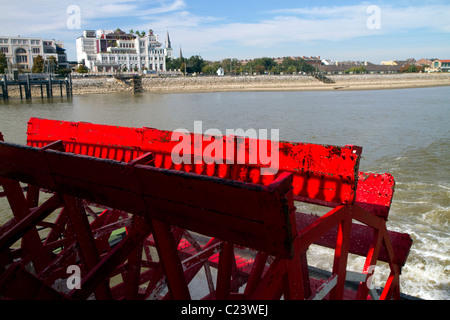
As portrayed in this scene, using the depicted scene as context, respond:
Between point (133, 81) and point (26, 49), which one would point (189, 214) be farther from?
point (26, 49)

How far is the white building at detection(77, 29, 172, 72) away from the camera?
7538 centimetres

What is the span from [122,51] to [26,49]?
55.7 feet

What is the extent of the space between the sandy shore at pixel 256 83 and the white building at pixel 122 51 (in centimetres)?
2223

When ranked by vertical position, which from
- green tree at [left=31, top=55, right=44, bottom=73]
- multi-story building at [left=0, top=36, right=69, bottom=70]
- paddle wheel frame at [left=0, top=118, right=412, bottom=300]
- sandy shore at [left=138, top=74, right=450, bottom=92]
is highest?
multi-story building at [left=0, top=36, right=69, bottom=70]

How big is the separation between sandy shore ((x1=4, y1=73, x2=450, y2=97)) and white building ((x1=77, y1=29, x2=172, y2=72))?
22.2 meters

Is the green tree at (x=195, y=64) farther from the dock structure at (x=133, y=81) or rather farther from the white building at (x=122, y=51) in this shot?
the dock structure at (x=133, y=81)

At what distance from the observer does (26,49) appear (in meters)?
67.8

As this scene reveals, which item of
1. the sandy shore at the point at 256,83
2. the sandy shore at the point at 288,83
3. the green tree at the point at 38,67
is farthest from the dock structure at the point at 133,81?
the green tree at the point at 38,67

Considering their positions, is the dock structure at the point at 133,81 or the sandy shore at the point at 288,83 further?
the sandy shore at the point at 288,83

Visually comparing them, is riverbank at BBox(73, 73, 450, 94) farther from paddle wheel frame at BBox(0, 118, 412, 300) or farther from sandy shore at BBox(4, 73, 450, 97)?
paddle wheel frame at BBox(0, 118, 412, 300)

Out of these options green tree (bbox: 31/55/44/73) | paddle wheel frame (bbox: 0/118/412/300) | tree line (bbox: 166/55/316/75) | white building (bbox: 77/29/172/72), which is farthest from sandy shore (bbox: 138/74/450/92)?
paddle wheel frame (bbox: 0/118/412/300)

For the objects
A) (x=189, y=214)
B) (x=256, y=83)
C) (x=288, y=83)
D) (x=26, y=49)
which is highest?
(x=26, y=49)

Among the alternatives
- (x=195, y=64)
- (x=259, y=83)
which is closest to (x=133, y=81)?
(x=259, y=83)

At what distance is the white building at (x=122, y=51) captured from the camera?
75.4 m
